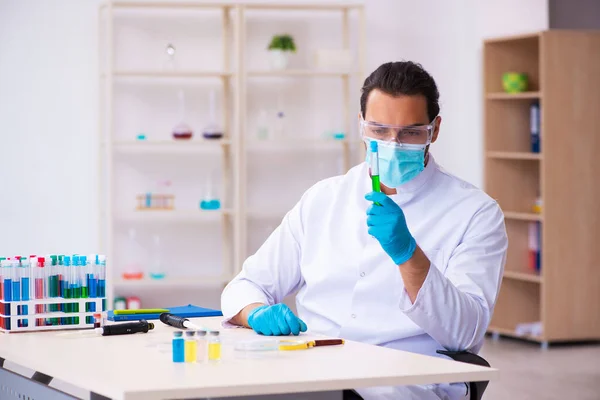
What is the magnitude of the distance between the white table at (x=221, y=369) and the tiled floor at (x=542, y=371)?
2539 mm

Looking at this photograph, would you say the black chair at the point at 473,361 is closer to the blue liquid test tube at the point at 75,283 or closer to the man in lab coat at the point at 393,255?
the man in lab coat at the point at 393,255

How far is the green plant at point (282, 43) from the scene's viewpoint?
19.0 feet

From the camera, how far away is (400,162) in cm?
240

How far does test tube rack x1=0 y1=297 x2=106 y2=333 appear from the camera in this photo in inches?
91.0

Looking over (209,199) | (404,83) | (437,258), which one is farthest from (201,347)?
(209,199)

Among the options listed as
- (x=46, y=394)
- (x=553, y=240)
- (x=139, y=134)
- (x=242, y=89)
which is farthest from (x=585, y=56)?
(x=46, y=394)

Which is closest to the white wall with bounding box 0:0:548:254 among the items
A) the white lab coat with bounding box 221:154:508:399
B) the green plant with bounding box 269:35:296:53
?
the green plant with bounding box 269:35:296:53

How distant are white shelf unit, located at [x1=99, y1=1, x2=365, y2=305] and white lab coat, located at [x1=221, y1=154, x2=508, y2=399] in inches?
120

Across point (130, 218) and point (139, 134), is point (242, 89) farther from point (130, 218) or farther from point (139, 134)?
A: point (130, 218)

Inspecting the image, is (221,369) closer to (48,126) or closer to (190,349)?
(190,349)

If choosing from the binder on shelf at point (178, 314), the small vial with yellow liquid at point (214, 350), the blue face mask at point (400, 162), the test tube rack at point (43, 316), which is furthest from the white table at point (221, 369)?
the blue face mask at point (400, 162)

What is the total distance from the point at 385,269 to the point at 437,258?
0.45 feet

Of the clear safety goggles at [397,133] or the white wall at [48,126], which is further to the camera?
the white wall at [48,126]

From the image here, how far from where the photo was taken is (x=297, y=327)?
7.23ft
